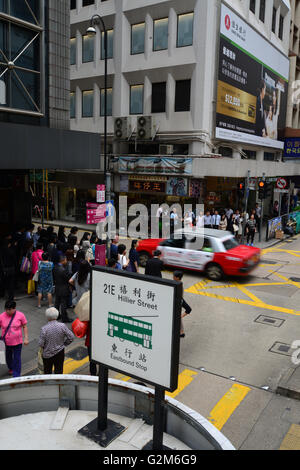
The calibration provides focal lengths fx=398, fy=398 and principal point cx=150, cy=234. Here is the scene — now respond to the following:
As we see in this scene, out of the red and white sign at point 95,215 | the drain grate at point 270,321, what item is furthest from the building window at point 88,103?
the drain grate at point 270,321

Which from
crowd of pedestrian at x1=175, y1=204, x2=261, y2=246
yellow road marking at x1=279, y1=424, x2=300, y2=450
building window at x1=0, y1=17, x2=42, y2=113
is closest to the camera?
yellow road marking at x1=279, y1=424, x2=300, y2=450

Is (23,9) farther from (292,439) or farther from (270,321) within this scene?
(292,439)

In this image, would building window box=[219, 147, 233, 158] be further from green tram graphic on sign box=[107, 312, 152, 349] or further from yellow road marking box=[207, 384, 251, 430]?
green tram graphic on sign box=[107, 312, 152, 349]

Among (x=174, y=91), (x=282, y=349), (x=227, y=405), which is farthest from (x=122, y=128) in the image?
(x=227, y=405)

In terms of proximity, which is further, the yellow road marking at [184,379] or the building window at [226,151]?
the building window at [226,151]

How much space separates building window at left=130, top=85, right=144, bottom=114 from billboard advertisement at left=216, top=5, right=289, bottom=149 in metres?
5.05

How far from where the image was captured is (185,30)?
23469 mm

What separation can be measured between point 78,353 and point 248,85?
81.7 feet

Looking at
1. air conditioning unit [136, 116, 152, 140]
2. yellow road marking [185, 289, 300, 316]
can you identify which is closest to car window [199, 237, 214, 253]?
yellow road marking [185, 289, 300, 316]

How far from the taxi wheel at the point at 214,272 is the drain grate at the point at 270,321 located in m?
3.38

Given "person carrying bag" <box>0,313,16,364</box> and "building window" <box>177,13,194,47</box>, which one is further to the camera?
"building window" <box>177,13,194,47</box>

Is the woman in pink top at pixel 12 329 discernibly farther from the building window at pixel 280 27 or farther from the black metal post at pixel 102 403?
the building window at pixel 280 27

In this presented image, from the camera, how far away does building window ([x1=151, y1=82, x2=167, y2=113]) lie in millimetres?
24969

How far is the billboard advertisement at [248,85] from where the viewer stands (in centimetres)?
2441
